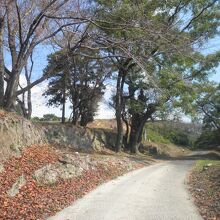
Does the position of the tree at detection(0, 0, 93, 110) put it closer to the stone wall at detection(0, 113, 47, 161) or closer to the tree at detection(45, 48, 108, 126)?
the stone wall at detection(0, 113, 47, 161)

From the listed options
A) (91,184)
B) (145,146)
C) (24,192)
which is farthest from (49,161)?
(145,146)

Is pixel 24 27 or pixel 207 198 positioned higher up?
pixel 24 27

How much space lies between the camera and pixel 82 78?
36.3 meters

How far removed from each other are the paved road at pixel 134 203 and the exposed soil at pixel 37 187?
51 centimetres

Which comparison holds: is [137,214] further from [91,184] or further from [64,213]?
[91,184]

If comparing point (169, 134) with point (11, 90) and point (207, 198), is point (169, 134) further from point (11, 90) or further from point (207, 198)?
point (207, 198)

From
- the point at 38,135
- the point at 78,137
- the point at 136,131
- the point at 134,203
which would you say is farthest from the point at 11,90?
the point at 136,131

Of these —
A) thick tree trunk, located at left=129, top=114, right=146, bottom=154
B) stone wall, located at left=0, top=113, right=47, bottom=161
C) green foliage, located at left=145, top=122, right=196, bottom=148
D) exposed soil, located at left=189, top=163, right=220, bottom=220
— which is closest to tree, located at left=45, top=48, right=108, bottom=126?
thick tree trunk, located at left=129, top=114, right=146, bottom=154

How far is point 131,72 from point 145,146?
15803 millimetres

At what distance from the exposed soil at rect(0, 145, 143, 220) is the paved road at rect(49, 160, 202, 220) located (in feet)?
1.66

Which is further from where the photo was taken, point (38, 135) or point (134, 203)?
point (38, 135)

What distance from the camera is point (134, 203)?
13812mm

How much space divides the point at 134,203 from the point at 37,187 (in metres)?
3.32

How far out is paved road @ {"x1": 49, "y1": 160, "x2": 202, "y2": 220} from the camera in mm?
11781
